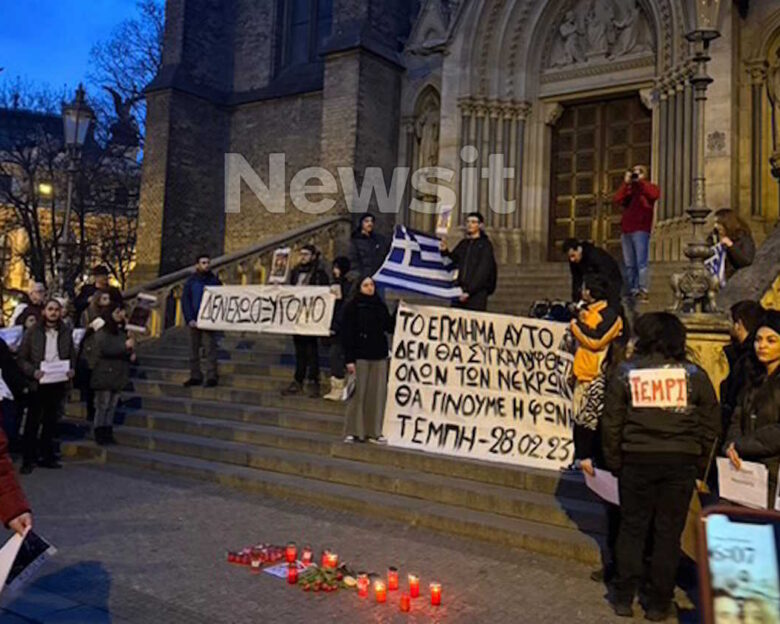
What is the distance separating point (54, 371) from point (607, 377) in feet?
21.0

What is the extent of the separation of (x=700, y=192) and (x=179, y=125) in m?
15.9

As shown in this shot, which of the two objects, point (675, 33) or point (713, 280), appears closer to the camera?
point (713, 280)

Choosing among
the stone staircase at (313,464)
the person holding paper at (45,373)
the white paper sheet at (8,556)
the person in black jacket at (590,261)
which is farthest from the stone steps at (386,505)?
the white paper sheet at (8,556)

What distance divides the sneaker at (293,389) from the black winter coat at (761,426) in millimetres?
6347

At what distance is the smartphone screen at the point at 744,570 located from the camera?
2.49 metres

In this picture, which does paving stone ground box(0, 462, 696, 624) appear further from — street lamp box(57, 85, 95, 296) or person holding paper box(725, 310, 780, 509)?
street lamp box(57, 85, 95, 296)

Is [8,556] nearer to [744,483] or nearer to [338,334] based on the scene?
[744,483]

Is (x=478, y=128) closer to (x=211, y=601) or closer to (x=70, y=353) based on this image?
(x=70, y=353)

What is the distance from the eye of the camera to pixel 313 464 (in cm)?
795

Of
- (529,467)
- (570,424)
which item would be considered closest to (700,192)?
(570,424)

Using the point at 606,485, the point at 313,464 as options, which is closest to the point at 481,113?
the point at 313,464

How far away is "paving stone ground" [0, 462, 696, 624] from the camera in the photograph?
182 inches

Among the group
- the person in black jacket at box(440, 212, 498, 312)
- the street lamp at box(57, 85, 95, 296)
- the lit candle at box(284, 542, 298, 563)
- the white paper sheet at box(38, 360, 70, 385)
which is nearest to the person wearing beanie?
the person in black jacket at box(440, 212, 498, 312)

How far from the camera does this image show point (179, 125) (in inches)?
805
